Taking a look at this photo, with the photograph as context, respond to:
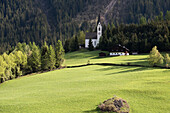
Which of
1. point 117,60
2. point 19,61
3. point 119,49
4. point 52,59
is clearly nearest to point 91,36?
point 119,49

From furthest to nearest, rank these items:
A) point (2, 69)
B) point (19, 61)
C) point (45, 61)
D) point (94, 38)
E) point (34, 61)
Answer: point (94, 38) → point (45, 61) → point (34, 61) → point (19, 61) → point (2, 69)

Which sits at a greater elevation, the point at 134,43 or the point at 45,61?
the point at 134,43

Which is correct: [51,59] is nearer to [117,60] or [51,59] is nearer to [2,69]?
[2,69]

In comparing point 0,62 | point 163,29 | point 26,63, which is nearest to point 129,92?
point 0,62

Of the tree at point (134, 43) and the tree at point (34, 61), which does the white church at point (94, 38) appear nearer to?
the tree at point (134, 43)

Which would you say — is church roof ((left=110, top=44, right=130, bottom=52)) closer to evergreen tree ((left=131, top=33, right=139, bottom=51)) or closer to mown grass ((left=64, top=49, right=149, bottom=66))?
evergreen tree ((left=131, top=33, right=139, bottom=51))

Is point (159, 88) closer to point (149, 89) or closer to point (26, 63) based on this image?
point (149, 89)

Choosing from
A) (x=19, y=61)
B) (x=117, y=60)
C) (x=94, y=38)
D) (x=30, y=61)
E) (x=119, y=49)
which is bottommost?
(x=117, y=60)

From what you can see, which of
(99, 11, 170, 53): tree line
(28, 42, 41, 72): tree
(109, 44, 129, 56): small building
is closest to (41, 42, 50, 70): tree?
(28, 42, 41, 72): tree

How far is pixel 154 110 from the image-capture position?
82.4 feet

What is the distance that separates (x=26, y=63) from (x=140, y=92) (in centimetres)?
4728

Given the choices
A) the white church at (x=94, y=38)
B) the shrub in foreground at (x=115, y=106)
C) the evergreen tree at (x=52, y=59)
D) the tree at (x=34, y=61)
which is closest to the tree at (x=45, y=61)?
the evergreen tree at (x=52, y=59)

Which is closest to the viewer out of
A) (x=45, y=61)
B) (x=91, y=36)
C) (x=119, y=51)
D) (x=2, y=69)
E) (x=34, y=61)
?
(x=2, y=69)

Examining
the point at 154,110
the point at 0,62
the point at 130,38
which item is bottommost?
the point at 154,110
